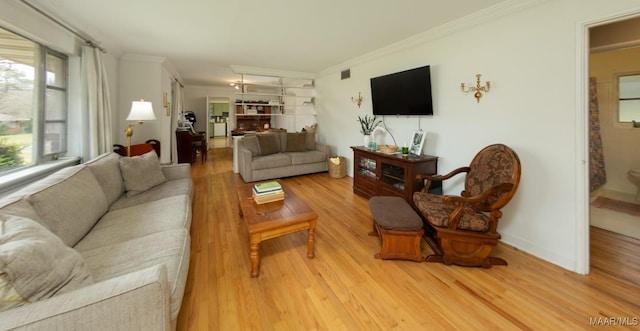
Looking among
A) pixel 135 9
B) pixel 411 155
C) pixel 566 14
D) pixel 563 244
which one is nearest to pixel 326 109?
pixel 411 155

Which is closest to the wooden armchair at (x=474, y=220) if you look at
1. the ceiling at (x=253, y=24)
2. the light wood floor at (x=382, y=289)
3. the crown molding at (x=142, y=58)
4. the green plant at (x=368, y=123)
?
the light wood floor at (x=382, y=289)

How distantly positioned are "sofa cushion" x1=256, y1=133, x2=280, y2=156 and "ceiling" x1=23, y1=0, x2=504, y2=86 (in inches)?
60.3

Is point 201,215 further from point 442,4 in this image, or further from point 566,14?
point 566,14

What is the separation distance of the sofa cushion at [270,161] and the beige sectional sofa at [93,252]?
6.55ft

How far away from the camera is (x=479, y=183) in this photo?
7.86ft

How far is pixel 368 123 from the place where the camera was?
443 centimetres

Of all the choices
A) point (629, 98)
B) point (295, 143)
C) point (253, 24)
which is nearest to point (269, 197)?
point (253, 24)

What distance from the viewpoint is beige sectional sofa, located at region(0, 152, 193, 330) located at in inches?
34.1

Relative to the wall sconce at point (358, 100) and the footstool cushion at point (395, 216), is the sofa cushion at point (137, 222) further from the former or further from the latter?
the wall sconce at point (358, 100)

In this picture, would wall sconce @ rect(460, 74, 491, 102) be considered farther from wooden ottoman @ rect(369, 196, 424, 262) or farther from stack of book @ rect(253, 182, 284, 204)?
stack of book @ rect(253, 182, 284, 204)

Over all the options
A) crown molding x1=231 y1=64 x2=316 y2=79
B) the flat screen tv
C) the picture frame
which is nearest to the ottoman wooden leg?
the picture frame

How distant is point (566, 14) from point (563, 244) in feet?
6.20

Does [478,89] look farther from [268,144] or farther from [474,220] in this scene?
[268,144]

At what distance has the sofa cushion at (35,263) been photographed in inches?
33.9
